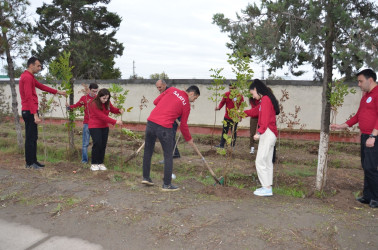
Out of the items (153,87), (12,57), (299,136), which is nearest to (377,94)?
(299,136)

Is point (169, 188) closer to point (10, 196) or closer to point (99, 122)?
point (99, 122)

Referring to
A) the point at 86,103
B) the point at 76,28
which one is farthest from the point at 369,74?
the point at 76,28

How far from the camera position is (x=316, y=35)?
500 centimetres

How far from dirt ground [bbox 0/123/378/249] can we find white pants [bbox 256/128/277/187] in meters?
0.33

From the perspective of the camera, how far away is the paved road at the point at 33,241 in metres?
3.44

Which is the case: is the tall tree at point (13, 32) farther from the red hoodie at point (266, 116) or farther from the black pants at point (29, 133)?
the red hoodie at point (266, 116)

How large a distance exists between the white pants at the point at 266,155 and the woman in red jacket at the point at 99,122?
2.60 metres

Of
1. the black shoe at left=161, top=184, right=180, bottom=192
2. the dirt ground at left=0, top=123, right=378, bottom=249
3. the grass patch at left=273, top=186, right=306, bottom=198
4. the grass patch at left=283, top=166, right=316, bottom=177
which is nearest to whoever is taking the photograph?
the dirt ground at left=0, top=123, right=378, bottom=249

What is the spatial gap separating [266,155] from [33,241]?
322 cm

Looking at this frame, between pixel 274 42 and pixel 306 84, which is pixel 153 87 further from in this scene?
pixel 274 42

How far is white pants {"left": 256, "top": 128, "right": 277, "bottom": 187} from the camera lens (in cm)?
479

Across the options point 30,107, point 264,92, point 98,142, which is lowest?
point 98,142

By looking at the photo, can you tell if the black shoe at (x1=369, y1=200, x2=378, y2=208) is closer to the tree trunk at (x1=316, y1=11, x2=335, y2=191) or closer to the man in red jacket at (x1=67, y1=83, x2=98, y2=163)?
the tree trunk at (x1=316, y1=11, x2=335, y2=191)

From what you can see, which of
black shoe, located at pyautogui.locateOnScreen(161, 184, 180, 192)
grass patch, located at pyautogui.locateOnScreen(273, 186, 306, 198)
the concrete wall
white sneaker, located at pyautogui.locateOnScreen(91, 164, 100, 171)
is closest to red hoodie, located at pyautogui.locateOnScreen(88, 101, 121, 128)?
white sneaker, located at pyautogui.locateOnScreen(91, 164, 100, 171)
